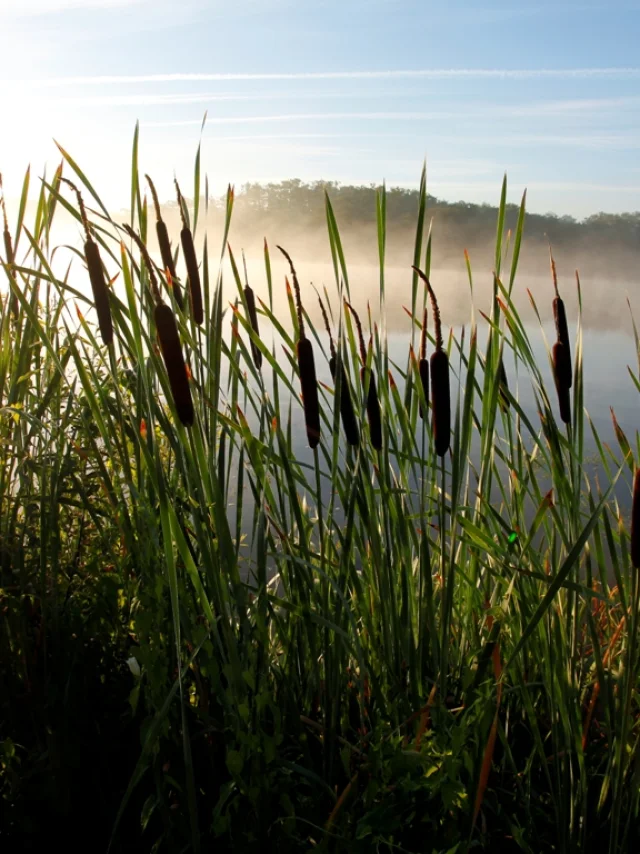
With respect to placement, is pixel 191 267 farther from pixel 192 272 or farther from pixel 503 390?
pixel 503 390

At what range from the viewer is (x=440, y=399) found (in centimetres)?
116

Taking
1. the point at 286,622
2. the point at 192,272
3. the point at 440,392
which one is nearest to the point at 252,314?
the point at 192,272

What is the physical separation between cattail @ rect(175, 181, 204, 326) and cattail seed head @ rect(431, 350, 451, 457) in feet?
1.24

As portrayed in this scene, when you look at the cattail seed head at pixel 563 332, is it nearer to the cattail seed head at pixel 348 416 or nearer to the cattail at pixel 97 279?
the cattail seed head at pixel 348 416

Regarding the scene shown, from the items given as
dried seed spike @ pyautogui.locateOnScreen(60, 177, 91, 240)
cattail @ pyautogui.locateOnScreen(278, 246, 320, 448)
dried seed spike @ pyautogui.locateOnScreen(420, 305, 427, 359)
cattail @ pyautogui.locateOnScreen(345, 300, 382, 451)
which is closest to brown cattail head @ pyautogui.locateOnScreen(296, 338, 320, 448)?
cattail @ pyautogui.locateOnScreen(278, 246, 320, 448)

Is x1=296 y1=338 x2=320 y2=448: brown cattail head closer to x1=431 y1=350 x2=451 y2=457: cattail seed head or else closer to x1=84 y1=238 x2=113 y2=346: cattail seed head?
x1=431 y1=350 x2=451 y2=457: cattail seed head

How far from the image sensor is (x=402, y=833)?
4.04 ft

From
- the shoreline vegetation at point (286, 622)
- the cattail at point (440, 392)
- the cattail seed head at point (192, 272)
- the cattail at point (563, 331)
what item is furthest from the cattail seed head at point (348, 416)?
the cattail at point (563, 331)

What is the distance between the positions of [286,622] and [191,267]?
0.75m

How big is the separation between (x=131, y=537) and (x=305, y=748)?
0.46 metres

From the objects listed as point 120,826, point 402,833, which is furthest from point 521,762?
point 120,826

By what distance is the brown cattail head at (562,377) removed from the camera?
1264 mm

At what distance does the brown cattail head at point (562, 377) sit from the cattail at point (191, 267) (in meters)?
0.58

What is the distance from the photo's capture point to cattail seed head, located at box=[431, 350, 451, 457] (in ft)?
3.77
